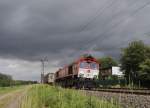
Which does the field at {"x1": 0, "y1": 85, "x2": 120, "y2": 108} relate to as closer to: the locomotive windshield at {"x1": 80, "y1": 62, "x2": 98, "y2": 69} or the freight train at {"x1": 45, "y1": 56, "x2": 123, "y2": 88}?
the freight train at {"x1": 45, "y1": 56, "x2": 123, "y2": 88}

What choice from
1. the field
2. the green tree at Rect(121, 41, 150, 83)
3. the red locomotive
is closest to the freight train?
the red locomotive

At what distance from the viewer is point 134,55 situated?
7762 centimetres

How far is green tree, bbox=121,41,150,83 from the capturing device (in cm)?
7581

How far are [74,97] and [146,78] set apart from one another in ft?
119

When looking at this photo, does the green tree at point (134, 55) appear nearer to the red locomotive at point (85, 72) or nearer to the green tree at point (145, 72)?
the green tree at point (145, 72)

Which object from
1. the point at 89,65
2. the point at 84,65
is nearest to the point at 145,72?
the point at 89,65

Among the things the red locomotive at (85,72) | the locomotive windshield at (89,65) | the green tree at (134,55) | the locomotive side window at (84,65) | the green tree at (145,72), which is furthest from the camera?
the green tree at (134,55)

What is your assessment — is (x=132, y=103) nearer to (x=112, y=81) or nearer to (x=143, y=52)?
(x=112, y=81)

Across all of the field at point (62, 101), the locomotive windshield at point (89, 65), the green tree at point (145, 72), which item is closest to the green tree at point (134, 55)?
the green tree at point (145, 72)

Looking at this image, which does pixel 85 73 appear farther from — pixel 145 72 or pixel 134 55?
pixel 134 55

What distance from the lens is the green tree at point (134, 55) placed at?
75.8 metres

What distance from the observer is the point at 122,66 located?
3068 inches

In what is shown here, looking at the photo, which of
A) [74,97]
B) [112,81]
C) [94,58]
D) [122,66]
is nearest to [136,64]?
[122,66]

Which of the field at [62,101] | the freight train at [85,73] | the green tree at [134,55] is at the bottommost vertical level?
the field at [62,101]
